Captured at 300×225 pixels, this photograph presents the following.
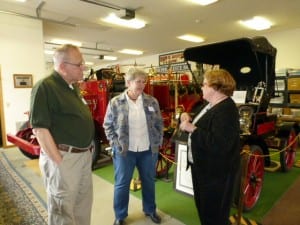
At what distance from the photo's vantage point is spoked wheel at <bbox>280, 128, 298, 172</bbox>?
4.10m

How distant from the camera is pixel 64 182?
5.75 feet

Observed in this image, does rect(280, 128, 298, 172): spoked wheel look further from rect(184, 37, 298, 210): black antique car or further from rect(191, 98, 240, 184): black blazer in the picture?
rect(191, 98, 240, 184): black blazer

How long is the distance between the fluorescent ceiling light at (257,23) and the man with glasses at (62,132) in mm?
7001

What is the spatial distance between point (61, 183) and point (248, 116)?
7.93ft

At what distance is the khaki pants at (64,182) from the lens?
1742 mm

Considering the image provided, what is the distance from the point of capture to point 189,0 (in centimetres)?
575

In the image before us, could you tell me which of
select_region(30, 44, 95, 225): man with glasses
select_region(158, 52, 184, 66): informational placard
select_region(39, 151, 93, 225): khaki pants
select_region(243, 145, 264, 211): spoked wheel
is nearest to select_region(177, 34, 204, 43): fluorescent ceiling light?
select_region(158, 52, 184, 66): informational placard

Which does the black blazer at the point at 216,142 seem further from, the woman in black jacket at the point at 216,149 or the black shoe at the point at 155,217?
the black shoe at the point at 155,217

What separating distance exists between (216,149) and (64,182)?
1.13 m

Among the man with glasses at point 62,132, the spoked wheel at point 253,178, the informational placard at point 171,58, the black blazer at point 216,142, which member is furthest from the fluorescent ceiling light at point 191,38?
the man with glasses at point 62,132

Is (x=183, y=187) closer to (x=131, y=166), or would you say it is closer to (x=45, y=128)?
(x=131, y=166)

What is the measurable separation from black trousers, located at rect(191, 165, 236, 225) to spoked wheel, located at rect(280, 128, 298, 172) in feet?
8.52

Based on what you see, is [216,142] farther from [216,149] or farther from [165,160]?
[165,160]

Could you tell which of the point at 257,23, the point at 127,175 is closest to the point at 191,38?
the point at 257,23
